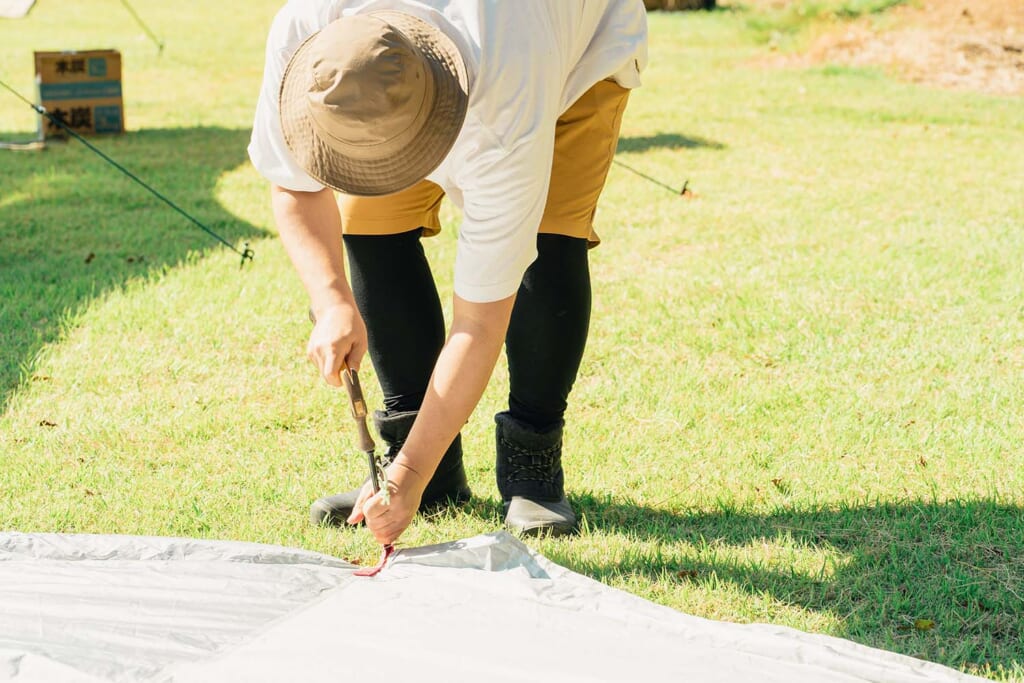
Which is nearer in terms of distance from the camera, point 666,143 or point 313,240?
point 313,240

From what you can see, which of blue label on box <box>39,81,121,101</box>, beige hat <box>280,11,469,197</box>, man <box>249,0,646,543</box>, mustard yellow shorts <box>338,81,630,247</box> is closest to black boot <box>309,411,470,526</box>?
man <box>249,0,646,543</box>

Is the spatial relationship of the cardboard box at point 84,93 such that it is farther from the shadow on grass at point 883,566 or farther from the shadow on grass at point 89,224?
the shadow on grass at point 883,566

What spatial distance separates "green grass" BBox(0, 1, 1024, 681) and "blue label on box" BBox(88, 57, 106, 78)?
2.90 feet

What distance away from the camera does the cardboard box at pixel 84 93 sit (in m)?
7.06

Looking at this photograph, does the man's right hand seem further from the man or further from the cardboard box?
the cardboard box

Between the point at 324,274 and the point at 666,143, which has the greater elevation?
the point at 324,274

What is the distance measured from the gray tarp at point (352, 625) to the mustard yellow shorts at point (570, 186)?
66 cm

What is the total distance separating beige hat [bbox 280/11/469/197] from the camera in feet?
5.04

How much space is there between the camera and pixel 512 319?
7.77ft

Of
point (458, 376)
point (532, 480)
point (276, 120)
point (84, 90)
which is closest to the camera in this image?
point (458, 376)

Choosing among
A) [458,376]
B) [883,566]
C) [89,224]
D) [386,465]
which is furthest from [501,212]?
[89,224]

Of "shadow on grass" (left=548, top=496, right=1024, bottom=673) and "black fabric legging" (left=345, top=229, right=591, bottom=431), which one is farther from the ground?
"black fabric legging" (left=345, top=229, right=591, bottom=431)

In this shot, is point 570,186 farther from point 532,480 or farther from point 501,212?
point 532,480

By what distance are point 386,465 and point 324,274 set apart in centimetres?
63
